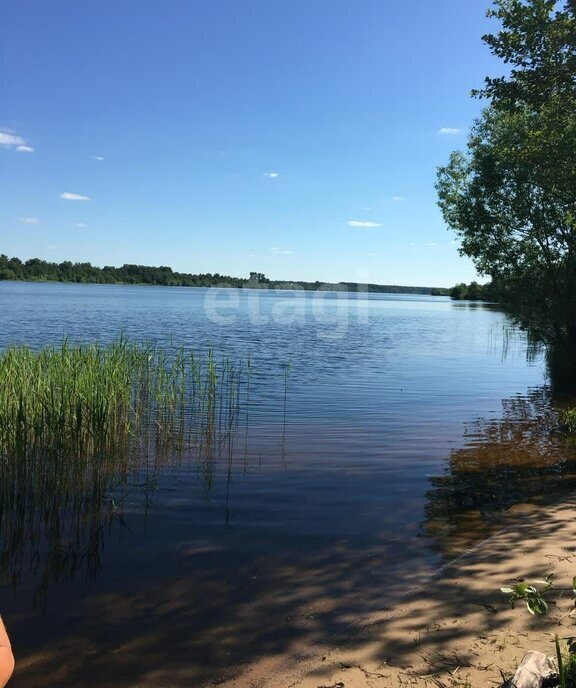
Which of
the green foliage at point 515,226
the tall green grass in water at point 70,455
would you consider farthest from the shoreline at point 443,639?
the green foliage at point 515,226

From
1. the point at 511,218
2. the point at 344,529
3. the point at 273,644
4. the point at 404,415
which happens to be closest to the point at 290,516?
the point at 344,529

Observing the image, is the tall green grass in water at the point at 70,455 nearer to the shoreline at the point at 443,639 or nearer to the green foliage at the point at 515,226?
the shoreline at the point at 443,639

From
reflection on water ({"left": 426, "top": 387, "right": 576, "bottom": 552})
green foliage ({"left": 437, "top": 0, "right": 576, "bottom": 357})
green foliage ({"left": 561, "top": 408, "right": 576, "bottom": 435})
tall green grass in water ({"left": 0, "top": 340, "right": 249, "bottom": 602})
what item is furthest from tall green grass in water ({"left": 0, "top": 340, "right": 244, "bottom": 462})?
green foliage ({"left": 437, "top": 0, "right": 576, "bottom": 357})

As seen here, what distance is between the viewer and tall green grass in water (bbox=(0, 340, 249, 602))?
6.32 m

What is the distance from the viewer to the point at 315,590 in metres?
5.41

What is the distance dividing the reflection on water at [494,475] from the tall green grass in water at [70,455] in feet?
12.3

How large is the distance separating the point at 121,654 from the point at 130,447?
570 centimetres

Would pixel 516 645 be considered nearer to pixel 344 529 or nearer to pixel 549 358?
pixel 344 529

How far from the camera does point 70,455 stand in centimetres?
768

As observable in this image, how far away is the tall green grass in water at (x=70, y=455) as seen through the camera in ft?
20.7

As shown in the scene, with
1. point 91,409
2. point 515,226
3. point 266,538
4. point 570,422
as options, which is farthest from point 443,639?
point 515,226

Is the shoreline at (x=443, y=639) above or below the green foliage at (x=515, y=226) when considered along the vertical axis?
below

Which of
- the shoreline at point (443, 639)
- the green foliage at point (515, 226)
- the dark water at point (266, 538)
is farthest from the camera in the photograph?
the green foliage at point (515, 226)

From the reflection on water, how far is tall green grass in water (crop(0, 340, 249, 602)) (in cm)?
375
